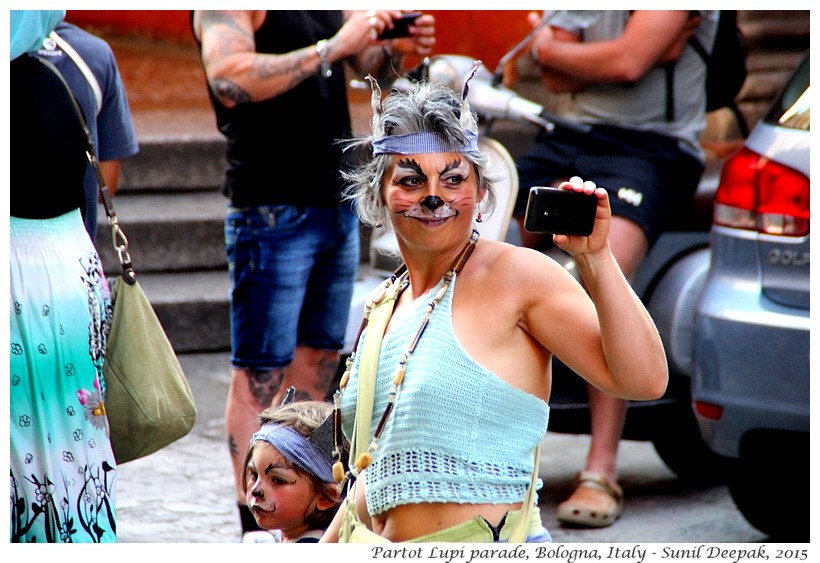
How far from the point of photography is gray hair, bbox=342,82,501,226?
2.48 meters

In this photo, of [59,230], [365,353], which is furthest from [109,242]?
[365,353]

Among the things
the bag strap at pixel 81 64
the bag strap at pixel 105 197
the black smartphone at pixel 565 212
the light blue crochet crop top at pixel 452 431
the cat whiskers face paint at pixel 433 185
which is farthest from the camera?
the bag strap at pixel 81 64

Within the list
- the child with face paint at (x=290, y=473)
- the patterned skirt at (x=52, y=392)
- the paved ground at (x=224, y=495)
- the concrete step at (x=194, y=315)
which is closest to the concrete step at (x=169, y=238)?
the concrete step at (x=194, y=315)

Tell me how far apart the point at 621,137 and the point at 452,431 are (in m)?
2.64

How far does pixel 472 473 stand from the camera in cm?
236

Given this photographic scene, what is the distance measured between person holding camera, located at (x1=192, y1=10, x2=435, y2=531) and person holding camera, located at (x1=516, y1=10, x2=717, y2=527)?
80 centimetres

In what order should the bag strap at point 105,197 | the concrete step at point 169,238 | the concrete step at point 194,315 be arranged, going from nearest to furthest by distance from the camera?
the bag strap at point 105,197, the concrete step at point 194,315, the concrete step at point 169,238

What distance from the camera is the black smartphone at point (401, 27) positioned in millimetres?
4188

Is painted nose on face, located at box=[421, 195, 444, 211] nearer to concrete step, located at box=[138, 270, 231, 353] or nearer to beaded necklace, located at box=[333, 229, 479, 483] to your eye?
beaded necklace, located at box=[333, 229, 479, 483]

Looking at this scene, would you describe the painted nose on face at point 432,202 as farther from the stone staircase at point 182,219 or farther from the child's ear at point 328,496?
the stone staircase at point 182,219

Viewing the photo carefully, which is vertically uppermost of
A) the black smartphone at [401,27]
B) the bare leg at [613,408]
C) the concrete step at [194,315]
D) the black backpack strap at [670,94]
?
the black smartphone at [401,27]

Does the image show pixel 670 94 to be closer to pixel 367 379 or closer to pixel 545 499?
pixel 545 499

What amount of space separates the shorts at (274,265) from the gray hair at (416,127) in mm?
1513

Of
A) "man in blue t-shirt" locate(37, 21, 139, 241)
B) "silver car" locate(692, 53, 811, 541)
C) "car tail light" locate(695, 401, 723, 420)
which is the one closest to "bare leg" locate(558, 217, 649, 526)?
"silver car" locate(692, 53, 811, 541)
